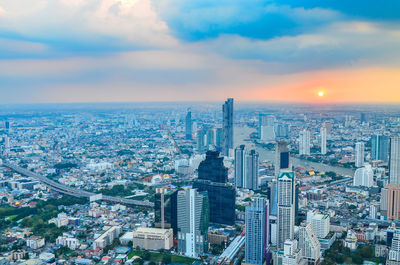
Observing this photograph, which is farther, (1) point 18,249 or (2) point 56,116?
(2) point 56,116

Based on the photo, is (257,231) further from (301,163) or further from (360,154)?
(360,154)

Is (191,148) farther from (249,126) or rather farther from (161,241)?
(161,241)

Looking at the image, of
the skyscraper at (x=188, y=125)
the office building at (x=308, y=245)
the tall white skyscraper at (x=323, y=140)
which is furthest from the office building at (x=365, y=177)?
the skyscraper at (x=188, y=125)

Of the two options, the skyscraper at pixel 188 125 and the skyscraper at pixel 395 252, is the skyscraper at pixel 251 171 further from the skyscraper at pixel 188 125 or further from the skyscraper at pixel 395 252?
the skyscraper at pixel 188 125

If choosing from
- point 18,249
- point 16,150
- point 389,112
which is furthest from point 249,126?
point 18,249

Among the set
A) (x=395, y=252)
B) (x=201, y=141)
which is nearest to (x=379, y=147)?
(x=201, y=141)

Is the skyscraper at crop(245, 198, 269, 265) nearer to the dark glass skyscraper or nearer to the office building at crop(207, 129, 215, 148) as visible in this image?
the dark glass skyscraper
